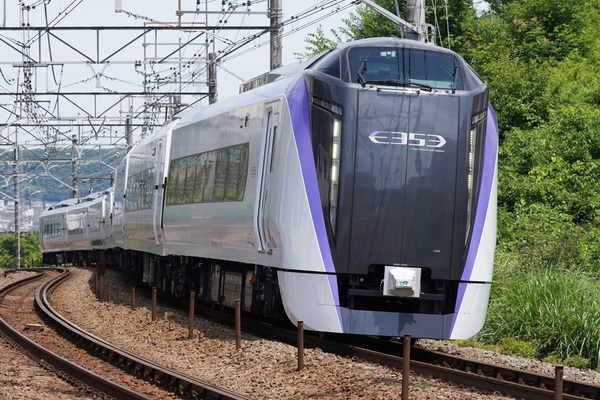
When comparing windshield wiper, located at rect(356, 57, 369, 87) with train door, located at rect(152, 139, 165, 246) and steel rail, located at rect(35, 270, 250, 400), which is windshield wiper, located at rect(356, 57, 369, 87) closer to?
steel rail, located at rect(35, 270, 250, 400)

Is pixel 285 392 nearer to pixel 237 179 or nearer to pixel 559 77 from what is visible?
pixel 237 179

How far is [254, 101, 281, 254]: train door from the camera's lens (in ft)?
46.9

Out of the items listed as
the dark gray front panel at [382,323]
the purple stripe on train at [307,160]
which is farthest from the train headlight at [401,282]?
the purple stripe on train at [307,160]

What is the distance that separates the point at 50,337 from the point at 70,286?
1472 centimetres

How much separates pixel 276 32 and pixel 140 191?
15.1ft

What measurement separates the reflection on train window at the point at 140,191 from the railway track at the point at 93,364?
303 cm

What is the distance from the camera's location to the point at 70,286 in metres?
32.1

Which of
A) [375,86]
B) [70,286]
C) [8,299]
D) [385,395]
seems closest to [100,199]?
[70,286]

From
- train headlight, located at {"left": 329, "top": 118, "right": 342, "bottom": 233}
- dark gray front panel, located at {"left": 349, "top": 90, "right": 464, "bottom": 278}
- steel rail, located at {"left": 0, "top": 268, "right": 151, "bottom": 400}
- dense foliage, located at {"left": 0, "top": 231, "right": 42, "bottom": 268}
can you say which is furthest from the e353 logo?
dense foliage, located at {"left": 0, "top": 231, "right": 42, "bottom": 268}

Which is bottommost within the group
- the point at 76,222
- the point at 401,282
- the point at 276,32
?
the point at 401,282

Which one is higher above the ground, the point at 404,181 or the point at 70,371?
the point at 404,181

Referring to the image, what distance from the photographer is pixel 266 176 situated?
14547mm

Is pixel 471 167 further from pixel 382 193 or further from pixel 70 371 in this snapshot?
pixel 70 371

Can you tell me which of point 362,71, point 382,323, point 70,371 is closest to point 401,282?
point 382,323
